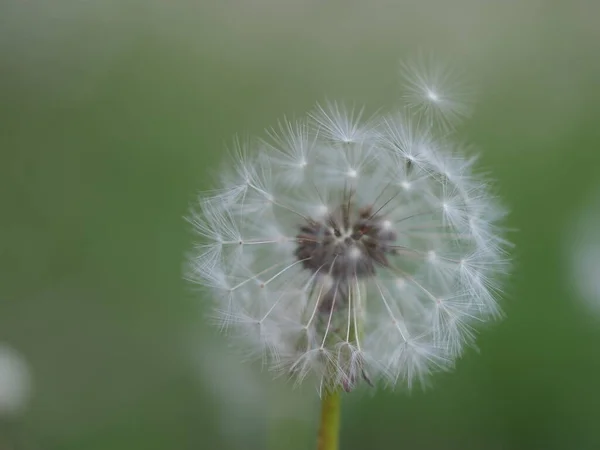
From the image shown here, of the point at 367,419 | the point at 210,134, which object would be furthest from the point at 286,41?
the point at 367,419

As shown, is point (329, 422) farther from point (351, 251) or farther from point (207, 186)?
point (207, 186)

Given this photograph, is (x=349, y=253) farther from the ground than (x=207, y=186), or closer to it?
closer to it

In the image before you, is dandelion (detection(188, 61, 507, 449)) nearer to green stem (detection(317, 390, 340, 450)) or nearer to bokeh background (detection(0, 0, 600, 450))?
green stem (detection(317, 390, 340, 450))

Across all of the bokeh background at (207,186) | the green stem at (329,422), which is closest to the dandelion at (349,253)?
the green stem at (329,422)

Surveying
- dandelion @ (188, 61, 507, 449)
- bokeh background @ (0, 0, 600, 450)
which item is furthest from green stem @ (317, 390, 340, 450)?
bokeh background @ (0, 0, 600, 450)

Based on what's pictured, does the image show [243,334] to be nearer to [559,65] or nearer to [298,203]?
[298,203]

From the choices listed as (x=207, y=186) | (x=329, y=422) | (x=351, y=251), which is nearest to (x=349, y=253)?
(x=351, y=251)

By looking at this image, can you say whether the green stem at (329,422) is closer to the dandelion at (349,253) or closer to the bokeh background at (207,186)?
the dandelion at (349,253)
